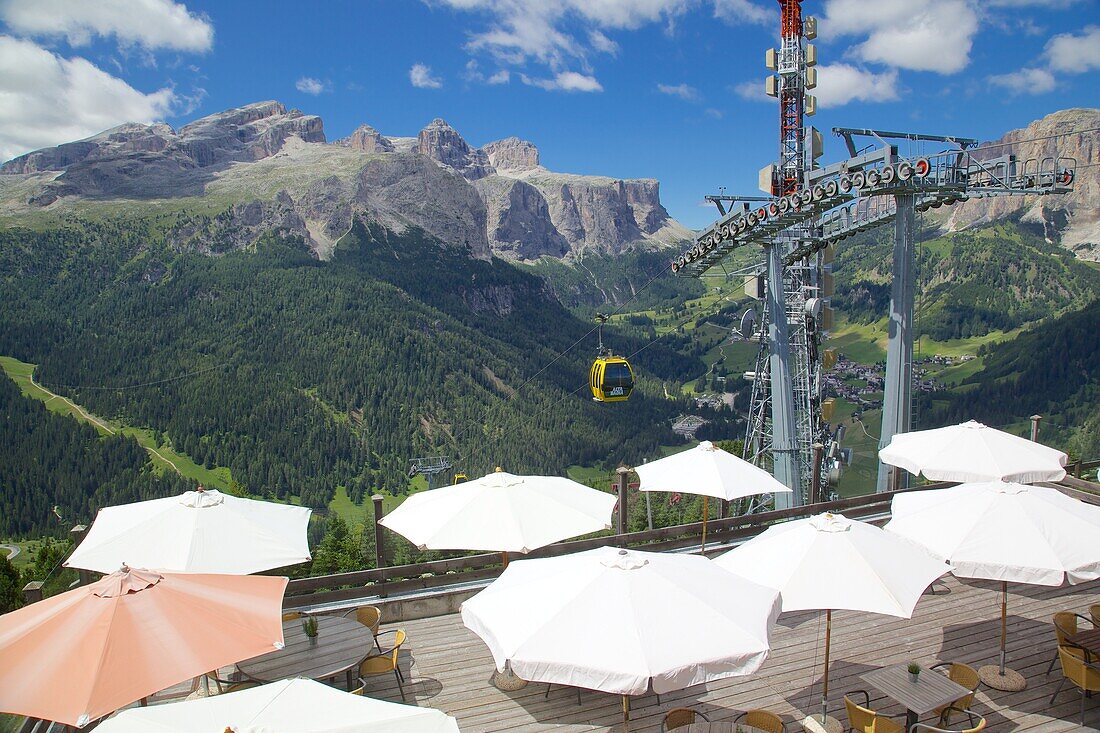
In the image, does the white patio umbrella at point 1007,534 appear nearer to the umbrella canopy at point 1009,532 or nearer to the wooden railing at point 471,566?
the umbrella canopy at point 1009,532

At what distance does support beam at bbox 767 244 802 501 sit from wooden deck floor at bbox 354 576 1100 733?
9.30m

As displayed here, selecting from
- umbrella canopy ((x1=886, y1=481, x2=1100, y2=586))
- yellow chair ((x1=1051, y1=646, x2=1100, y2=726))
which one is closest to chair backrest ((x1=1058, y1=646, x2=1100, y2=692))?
→ yellow chair ((x1=1051, y1=646, x2=1100, y2=726))

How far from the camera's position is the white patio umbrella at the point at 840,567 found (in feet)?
21.2

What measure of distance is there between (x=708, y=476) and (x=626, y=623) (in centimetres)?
567

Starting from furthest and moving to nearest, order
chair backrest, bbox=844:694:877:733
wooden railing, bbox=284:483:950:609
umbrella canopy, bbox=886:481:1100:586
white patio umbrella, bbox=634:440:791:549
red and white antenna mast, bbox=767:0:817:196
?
1. red and white antenna mast, bbox=767:0:817:196
2. white patio umbrella, bbox=634:440:791:549
3. wooden railing, bbox=284:483:950:609
4. umbrella canopy, bbox=886:481:1100:586
5. chair backrest, bbox=844:694:877:733

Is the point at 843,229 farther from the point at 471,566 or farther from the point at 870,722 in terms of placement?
the point at 870,722

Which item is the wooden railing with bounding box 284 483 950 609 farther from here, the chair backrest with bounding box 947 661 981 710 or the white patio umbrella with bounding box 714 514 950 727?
the chair backrest with bounding box 947 661 981 710

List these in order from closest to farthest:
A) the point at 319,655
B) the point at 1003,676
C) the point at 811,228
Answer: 1. the point at 319,655
2. the point at 1003,676
3. the point at 811,228

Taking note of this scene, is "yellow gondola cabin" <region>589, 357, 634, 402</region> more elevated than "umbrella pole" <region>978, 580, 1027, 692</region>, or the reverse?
"yellow gondola cabin" <region>589, 357, 634, 402</region>

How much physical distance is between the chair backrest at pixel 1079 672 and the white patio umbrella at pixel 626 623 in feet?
13.8

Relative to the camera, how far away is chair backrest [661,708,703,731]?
674cm

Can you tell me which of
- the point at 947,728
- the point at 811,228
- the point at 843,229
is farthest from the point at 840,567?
the point at 811,228

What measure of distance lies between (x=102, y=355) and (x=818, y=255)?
536 ft

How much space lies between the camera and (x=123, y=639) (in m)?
5.01
